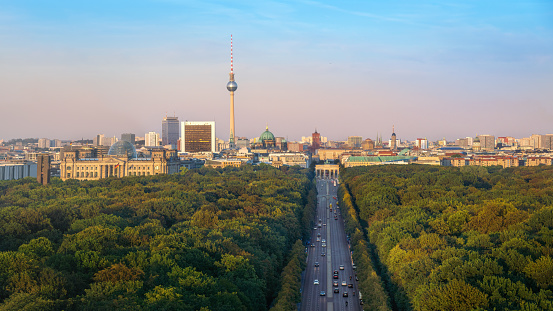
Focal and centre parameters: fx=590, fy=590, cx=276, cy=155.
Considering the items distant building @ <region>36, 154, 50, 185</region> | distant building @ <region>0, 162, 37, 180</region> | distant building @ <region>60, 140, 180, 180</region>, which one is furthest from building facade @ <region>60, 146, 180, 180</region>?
distant building @ <region>36, 154, 50, 185</region>

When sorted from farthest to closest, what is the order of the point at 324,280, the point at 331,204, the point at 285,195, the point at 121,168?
the point at 121,168
the point at 331,204
the point at 285,195
the point at 324,280

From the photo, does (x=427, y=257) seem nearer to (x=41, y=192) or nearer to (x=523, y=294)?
(x=523, y=294)

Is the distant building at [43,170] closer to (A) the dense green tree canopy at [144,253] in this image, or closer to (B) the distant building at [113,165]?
(A) the dense green tree canopy at [144,253]

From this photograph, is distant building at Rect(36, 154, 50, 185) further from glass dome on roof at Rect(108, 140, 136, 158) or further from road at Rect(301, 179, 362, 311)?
road at Rect(301, 179, 362, 311)

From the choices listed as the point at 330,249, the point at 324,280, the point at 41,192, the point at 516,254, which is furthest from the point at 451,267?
the point at 41,192

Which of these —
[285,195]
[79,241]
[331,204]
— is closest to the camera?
[79,241]

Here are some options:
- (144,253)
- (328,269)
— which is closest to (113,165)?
(328,269)

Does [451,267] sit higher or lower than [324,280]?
higher

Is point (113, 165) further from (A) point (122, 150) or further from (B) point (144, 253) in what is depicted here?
(B) point (144, 253)

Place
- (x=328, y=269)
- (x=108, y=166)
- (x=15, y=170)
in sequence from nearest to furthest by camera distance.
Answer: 1. (x=328, y=269)
2. (x=15, y=170)
3. (x=108, y=166)
